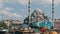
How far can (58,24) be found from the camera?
3349 inches

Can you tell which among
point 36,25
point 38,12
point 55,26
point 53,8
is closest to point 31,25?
point 36,25

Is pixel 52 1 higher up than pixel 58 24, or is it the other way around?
pixel 52 1

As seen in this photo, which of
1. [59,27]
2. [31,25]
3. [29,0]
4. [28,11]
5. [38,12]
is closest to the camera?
[29,0]

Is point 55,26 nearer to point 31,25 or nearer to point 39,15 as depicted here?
point 31,25

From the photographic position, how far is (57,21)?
85.8 meters

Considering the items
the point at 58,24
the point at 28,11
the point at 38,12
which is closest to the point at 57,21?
the point at 58,24

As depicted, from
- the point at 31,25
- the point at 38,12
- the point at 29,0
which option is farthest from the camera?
the point at 38,12

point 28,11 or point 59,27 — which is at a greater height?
point 28,11

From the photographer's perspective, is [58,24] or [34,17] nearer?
[58,24]

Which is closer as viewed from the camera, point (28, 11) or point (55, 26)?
point (28, 11)

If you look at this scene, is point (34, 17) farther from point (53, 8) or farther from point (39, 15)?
point (53, 8)

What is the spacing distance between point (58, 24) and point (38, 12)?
4086cm

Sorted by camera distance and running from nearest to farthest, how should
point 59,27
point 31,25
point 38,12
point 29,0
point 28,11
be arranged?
point 29,0, point 28,11, point 59,27, point 31,25, point 38,12

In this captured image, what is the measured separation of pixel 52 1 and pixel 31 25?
20.3 m
